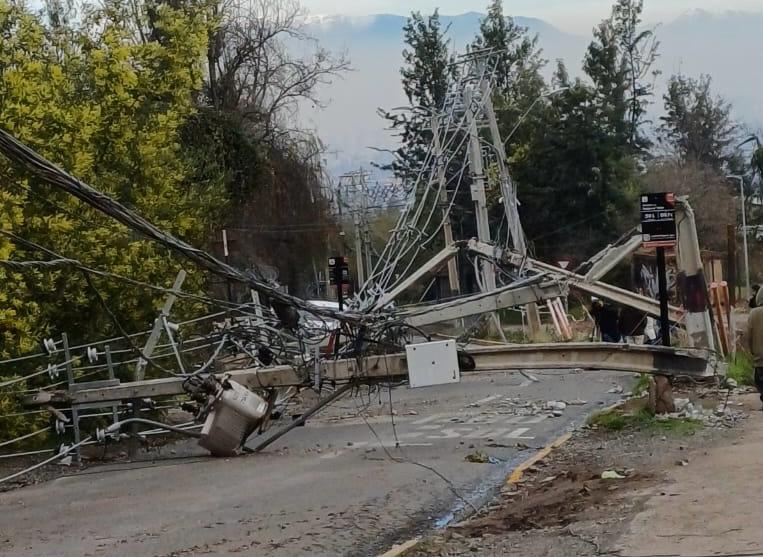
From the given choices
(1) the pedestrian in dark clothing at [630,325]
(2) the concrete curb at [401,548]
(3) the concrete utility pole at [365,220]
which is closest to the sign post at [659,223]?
(2) the concrete curb at [401,548]

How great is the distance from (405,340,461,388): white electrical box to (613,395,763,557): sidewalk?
111 inches

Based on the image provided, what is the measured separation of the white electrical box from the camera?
1286 cm

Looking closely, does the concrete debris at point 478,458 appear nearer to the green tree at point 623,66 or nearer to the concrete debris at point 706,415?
the concrete debris at point 706,415

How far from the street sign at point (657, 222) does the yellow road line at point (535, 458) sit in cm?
315

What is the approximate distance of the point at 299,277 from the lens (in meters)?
48.1

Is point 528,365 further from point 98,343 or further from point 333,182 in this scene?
point 333,182

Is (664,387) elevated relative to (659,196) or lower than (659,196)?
lower

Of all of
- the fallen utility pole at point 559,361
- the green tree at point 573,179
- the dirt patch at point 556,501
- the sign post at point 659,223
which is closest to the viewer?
the dirt patch at point 556,501

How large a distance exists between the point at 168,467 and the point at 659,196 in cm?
809

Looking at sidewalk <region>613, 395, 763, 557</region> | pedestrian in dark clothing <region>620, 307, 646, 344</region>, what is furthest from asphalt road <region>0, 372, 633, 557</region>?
pedestrian in dark clothing <region>620, 307, 646, 344</region>

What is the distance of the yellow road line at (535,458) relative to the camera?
13.2 m

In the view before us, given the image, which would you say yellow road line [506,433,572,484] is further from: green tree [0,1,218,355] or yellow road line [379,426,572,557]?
green tree [0,1,218,355]

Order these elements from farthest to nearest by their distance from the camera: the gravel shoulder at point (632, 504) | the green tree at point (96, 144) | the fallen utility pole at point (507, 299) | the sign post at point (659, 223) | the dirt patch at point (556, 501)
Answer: the fallen utility pole at point (507, 299) → the green tree at point (96, 144) → the sign post at point (659, 223) → the dirt patch at point (556, 501) → the gravel shoulder at point (632, 504)

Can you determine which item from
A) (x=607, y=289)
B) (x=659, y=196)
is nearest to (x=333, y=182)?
(x=607, y=289)
